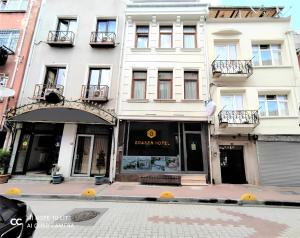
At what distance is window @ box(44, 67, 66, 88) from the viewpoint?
39.6ft

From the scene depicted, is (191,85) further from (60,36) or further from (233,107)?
(60,36)

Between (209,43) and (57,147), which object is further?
(209,43)

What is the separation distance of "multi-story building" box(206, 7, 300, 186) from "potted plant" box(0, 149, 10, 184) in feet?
39.3

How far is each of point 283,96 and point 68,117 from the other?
1335cm

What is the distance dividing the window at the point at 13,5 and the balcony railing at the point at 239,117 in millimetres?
16514

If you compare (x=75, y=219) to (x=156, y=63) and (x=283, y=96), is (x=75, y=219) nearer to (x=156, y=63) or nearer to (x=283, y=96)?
(x=156, y=63)

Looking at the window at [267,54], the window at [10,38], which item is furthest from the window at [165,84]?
the window at [10,38]

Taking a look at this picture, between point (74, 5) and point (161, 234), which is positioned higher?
point (74, 5)

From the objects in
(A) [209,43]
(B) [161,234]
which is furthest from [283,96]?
(B) [161,234]

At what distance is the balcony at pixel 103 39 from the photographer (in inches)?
479

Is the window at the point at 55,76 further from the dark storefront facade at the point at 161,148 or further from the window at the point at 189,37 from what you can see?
the window at the point at 189,37

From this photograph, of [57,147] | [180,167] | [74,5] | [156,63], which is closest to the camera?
[180,167]

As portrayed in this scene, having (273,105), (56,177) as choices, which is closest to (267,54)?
(273,105)

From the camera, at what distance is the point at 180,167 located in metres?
10.5
